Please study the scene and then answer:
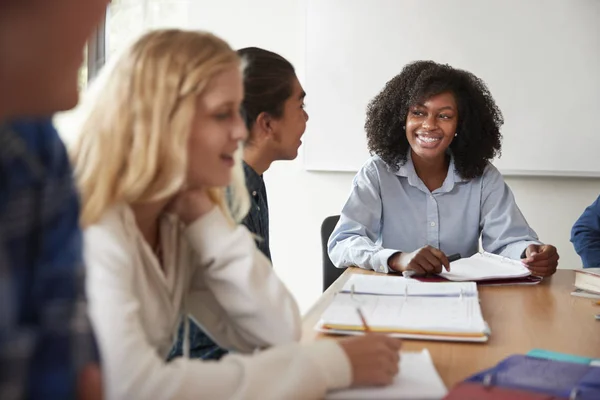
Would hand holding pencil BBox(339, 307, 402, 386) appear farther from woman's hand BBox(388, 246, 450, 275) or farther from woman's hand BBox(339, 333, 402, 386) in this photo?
woman's hand BBox(388, 246, 450, 275)

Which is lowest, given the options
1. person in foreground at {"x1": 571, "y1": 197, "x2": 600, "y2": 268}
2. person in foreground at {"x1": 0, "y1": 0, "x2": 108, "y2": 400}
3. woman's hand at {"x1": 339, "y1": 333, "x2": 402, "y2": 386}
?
person in foreground at {"x1": 571, "y1": 197, "x2": 600, "y2": 268}

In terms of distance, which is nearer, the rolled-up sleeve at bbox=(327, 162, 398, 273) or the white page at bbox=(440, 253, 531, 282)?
the white page at bbox=(440, 253, 531, 282)

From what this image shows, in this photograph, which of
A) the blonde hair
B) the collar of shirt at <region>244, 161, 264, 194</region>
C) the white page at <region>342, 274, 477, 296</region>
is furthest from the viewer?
the collar of shirt at <region>244, 161, 264, 194</region>

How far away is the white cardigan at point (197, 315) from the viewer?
2.80ft

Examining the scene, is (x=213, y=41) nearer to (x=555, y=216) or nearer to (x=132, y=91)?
(x=132, y=91)

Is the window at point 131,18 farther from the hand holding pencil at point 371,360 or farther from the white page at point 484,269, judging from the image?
the hand holding pencil at point 371,360

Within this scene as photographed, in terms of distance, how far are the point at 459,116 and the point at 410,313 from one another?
1281 mm

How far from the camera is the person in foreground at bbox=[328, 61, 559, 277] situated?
2.32 m

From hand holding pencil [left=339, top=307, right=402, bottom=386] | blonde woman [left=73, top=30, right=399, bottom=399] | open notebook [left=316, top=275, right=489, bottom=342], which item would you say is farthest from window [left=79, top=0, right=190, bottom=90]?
hand holding pencil [left=339, top=307, right=402, bottom=386]

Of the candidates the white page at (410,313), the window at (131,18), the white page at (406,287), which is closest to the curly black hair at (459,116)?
the white page at (406,287)

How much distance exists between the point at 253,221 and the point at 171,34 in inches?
29.4

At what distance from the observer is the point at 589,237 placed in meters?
2.52

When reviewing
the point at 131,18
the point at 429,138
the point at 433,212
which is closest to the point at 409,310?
the point at 433,212

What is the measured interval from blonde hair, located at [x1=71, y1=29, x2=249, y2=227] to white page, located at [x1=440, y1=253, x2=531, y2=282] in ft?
3.34
